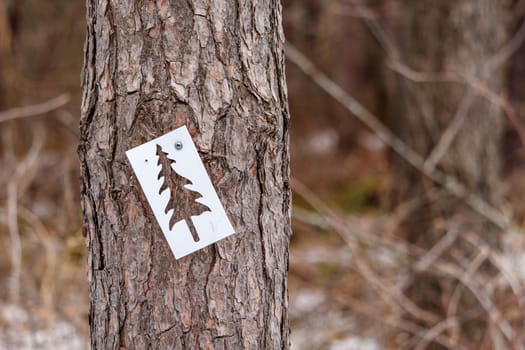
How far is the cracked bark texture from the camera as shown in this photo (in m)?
1.31

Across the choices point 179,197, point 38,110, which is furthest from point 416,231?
point 179,197

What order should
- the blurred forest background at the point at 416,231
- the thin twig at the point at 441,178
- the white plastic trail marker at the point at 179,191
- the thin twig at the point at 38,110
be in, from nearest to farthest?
the white plastic trail marker at the point at 179,191 → the thin twig at the point at 38,110 → the blurred forest background at the point at 416,231 → the thin twig at the point at 441,178

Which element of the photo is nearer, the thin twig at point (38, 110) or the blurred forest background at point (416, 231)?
the thin twig at point (38, 110)

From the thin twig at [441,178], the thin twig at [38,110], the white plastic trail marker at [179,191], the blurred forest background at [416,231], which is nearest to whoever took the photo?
the white plastic trail marker at [179,191]

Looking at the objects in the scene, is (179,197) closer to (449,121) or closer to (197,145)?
(197,145)

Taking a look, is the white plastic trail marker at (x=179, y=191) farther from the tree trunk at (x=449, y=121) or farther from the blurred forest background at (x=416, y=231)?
the tree trunk at (x=449, y=121)

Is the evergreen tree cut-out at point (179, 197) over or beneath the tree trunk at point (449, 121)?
beneath

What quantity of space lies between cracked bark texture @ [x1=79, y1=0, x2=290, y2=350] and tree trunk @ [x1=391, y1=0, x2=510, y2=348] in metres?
2.14

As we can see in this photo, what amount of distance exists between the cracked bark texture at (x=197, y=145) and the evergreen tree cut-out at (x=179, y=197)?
1.8 inches

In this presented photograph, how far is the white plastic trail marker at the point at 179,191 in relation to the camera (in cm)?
131

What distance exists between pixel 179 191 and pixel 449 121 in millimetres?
2360

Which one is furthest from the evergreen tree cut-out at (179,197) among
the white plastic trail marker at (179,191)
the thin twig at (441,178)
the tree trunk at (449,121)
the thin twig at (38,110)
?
the tree trunk at (449,121)

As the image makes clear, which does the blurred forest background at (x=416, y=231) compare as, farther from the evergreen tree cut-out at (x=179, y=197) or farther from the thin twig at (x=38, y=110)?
the evergreen tree cut-out at (x=179, y=197)

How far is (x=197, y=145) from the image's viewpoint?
1322 millimetres
